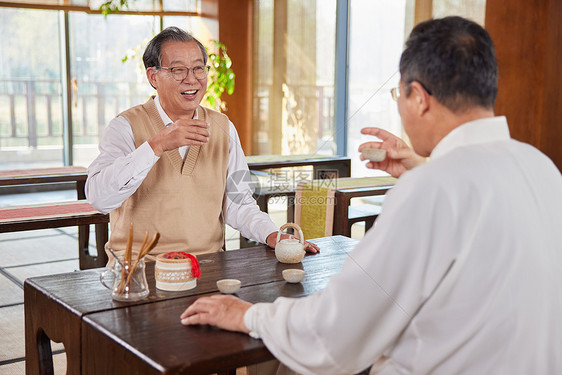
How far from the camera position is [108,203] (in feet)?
6.65

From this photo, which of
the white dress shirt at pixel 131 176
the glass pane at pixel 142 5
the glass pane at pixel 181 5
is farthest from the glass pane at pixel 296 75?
the white dress shirt at pixel 131 176

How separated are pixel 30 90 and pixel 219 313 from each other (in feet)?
20.8

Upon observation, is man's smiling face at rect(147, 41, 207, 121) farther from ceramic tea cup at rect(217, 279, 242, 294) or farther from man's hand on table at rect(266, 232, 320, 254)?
ceramic tea cup at rect(217, 279, 242, 294)

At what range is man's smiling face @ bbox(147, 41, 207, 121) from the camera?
217 centimetres

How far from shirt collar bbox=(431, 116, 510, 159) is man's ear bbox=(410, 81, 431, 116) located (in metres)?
0.06

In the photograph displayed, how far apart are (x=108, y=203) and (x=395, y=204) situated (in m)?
1.22

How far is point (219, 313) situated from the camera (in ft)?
4.40

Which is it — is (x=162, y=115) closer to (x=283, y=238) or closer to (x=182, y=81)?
(x=182, y=81)

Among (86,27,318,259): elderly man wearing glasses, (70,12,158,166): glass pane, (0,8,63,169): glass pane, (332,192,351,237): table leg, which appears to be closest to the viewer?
(86,27,318,259): elderly man wearing glasses

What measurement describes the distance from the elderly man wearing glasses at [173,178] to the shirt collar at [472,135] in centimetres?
94

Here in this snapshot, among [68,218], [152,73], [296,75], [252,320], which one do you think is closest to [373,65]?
[296,75]

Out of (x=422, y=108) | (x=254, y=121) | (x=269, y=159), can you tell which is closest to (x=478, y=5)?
(x=269, y=159)

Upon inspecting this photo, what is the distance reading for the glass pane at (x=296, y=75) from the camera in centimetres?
650

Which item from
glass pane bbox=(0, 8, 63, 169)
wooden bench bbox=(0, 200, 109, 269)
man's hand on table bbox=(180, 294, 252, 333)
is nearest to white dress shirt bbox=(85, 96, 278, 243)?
man's hand on table bbox=(180, 294, 252, 333)
